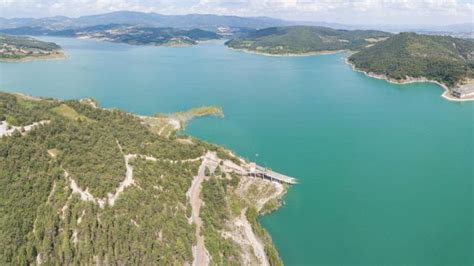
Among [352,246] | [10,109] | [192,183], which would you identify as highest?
[10,109]

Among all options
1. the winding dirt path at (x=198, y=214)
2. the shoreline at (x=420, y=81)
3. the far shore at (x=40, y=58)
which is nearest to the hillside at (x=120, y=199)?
the winding dirt path at (x=198, y=214)

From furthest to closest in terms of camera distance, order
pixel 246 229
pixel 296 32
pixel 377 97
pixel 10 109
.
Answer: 1. pixel 296 32
2. pixel 377 97
3. pixel 10 109
4. pixel 246 229

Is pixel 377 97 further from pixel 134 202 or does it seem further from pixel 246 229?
pixel 134 202

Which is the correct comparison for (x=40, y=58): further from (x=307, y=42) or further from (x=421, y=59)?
(x=421, y=59)

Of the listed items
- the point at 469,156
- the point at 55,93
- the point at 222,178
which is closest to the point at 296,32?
the point at 55,93

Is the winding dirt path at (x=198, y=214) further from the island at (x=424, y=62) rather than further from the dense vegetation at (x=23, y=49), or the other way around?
the dense vegetation at (x=23, y=49)

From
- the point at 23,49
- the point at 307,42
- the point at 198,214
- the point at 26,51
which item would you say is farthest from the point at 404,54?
the point at 23,49
